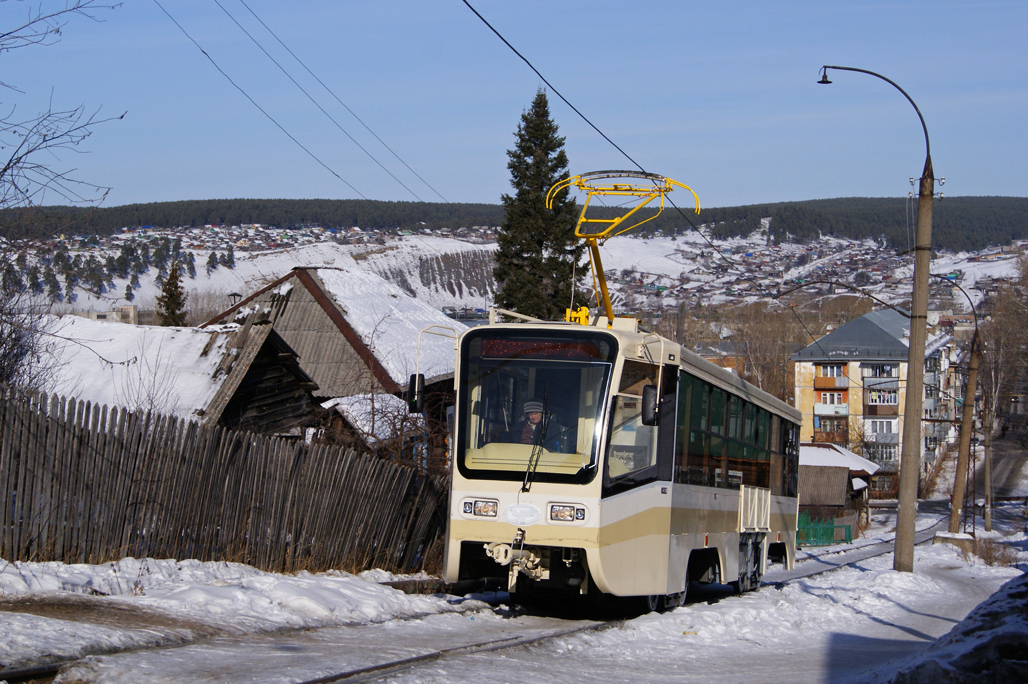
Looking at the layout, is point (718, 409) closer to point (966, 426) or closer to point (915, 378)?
point (915, 378)

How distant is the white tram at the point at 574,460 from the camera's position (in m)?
10.5

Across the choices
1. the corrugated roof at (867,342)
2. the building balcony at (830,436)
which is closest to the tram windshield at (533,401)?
the corrugated roof at (867,342)

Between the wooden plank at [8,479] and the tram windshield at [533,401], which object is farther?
the tram windshield at [533,401]

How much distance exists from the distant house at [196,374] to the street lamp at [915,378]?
39.4ft

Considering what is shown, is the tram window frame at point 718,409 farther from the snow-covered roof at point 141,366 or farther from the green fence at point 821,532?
the green fence at point 821,532

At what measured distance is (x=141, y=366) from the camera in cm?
2138

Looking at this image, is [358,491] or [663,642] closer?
[663,642]

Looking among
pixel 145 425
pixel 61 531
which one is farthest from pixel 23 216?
pixel 61 531

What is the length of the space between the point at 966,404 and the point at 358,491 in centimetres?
2580

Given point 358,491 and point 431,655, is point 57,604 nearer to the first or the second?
point 431,655

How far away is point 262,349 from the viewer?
2230cm

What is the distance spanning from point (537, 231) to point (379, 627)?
38105mm

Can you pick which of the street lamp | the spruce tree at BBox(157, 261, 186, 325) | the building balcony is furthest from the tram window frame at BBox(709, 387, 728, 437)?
the building balcony

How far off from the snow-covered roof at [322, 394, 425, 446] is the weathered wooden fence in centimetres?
466
